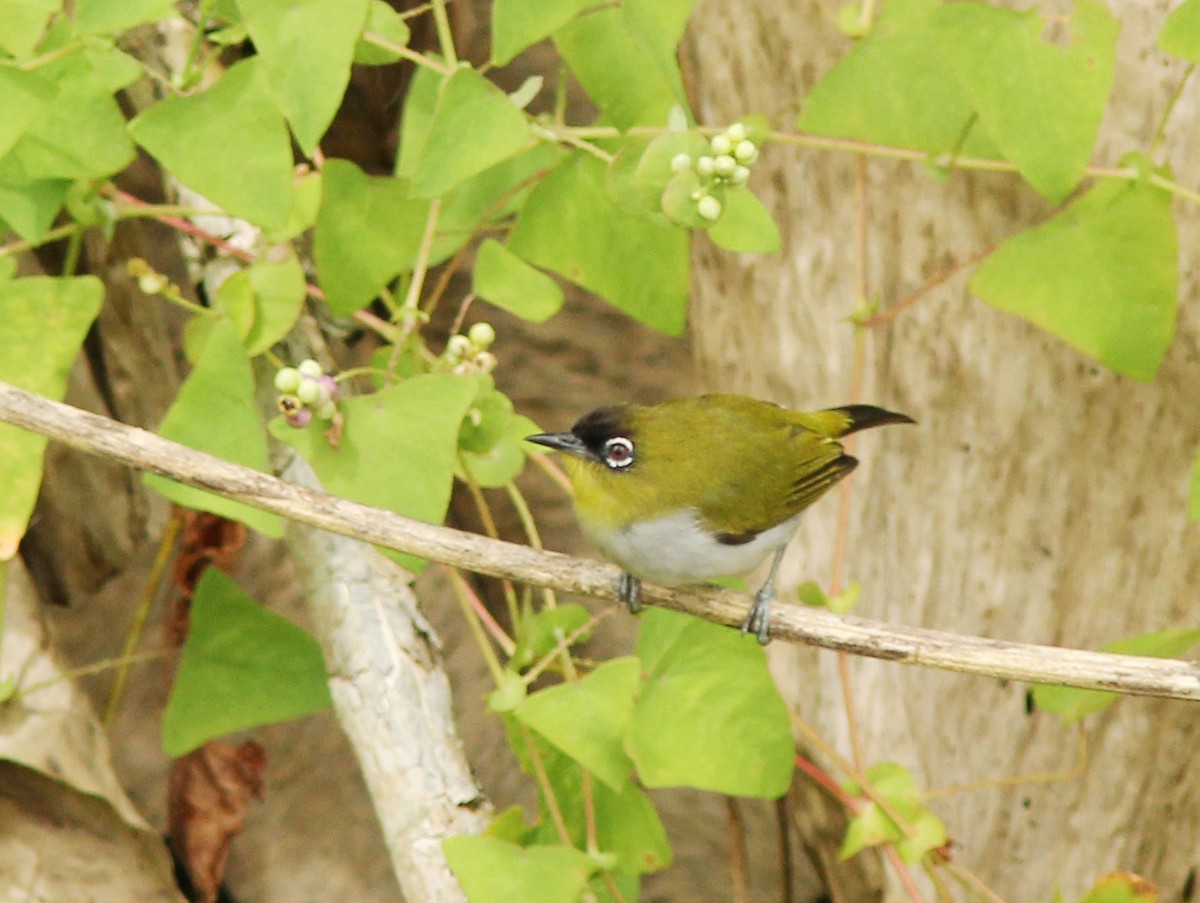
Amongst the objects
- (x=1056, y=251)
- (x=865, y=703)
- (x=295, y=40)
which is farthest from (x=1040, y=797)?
(x=295, y=40)

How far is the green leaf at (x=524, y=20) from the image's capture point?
1817 millimetres

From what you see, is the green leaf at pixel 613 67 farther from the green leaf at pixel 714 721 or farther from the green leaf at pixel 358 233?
the green leaf at pixel 714 721

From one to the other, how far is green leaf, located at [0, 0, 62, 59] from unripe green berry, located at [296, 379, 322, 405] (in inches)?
27.9

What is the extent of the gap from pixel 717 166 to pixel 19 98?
940 millimetres

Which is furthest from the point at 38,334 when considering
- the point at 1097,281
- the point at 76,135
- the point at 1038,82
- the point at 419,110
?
the point at 1097,281

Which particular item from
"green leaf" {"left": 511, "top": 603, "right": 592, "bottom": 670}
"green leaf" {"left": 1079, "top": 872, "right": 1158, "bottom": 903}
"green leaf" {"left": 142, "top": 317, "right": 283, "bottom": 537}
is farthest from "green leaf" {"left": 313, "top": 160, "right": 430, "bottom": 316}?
"green leaf" {"left": 1079, "top": 872, "right": 1158, "bottom": 903}

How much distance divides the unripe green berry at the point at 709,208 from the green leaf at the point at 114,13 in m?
0.74

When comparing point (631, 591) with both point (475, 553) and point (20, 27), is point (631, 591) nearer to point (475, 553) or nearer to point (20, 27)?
point (475, 553)

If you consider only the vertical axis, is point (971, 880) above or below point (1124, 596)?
below

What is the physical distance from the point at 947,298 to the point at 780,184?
16.6 inches

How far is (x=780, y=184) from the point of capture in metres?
2.71

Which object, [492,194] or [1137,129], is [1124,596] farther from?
[492,194]

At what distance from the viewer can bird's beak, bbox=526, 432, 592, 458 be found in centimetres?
210

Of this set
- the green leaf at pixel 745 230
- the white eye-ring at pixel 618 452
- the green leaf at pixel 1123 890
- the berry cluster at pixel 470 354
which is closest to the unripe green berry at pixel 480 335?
the berry cluster at pixel 470 354
